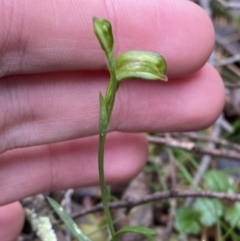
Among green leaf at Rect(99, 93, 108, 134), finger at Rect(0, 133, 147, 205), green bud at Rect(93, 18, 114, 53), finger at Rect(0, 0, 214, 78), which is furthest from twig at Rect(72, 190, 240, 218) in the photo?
green bud at Rect(93, 18, 114, 53)

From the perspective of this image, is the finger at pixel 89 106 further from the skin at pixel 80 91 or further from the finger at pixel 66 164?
the finger at pixel 66 164

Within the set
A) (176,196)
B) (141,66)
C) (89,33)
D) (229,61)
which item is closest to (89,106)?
(89,33)

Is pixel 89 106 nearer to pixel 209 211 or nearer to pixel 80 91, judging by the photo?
pixel 80 91

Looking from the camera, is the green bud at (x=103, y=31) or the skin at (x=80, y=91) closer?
the green bud at (x=103, y=31)

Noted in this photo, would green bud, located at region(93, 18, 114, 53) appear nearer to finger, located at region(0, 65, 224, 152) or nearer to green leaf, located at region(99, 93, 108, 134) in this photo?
green leaf, located at region(99, 93, 108, 134)

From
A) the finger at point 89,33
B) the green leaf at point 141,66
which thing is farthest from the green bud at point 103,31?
the finger at point 89,33

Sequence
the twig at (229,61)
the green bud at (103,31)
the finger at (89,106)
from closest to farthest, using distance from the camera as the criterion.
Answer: the green bud at (103,31)
the finger at (89,106)
the twig at (229,61)
